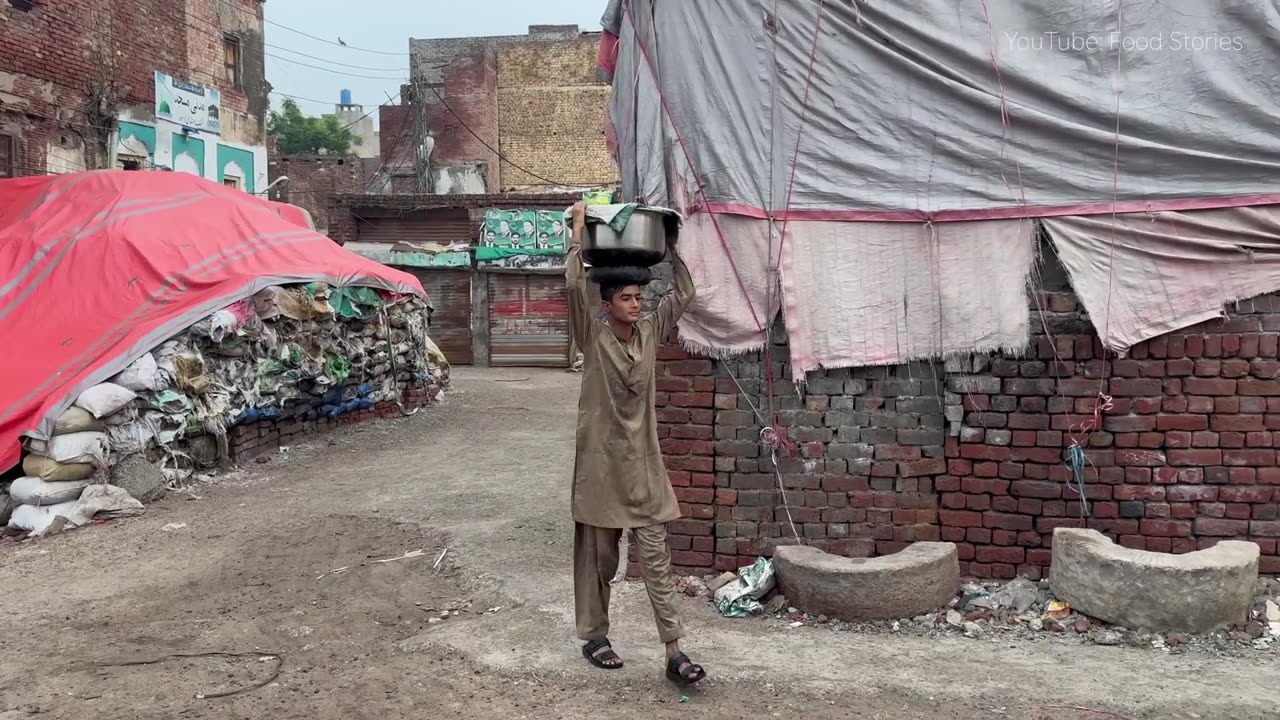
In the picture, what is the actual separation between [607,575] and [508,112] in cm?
2802

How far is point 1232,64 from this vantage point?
4102mm

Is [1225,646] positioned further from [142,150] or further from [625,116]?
[142,150]

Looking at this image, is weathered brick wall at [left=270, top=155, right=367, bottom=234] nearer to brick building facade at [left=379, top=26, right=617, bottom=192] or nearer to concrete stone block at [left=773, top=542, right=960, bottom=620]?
brick building facade at [left=379, top=26, right=617, bottom=192]

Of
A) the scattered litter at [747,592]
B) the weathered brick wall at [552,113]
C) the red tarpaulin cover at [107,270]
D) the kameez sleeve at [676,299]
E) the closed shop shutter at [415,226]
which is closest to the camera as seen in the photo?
the kameez sleeve at [676,299]

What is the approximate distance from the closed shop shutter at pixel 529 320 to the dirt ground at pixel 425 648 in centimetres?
1372

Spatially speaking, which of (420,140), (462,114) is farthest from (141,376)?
(462,114)

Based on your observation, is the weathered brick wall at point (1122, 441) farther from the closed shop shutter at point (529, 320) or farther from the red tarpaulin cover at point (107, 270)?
the closed shop shutter at point (529, 320)

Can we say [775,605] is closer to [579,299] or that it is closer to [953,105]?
[579,299]

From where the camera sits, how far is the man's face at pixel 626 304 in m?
3.54

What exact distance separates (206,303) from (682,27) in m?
5.46

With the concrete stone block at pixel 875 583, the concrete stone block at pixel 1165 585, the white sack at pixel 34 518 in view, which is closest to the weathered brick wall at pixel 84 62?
the white sack at pixel 34 518

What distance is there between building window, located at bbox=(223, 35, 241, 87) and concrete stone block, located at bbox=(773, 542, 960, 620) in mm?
16425

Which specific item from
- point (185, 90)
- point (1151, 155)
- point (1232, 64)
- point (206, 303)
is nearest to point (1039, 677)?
point (1151, 155)

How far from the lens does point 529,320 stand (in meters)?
20.3
